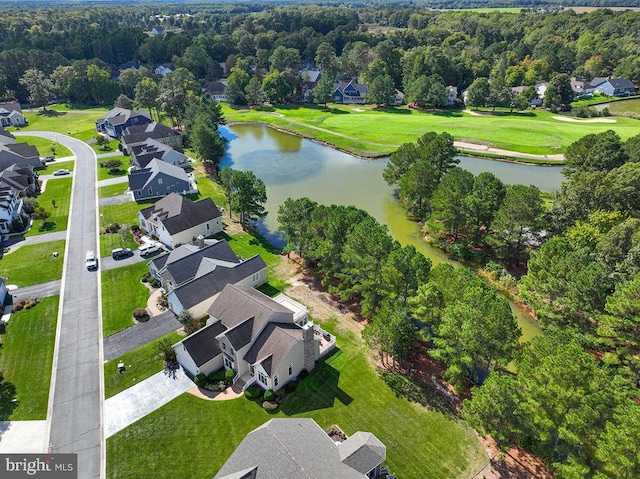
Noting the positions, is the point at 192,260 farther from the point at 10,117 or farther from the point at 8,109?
the point at 8,109

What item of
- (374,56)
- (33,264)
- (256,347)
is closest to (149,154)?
(33,264)

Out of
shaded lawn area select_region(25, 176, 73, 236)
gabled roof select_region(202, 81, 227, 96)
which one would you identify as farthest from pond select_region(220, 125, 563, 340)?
gabled roof select_region(202, 81, 227, 96)

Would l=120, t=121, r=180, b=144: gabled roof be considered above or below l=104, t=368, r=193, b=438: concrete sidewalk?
above

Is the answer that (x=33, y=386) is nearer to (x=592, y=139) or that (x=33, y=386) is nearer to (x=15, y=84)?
(x=592, y=139)

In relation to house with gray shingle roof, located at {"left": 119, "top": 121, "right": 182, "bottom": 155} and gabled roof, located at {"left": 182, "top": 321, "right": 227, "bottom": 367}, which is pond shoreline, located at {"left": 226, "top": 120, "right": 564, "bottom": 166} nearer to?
house with gray shingle roof, located at {"left": 119, "top": 121, "right": 182, "bottom": 155}

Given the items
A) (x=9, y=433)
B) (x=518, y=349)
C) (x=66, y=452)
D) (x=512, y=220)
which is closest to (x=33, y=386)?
(x=9, y=433)

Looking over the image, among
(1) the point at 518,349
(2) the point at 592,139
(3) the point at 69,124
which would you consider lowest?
(3) the point at 69,124

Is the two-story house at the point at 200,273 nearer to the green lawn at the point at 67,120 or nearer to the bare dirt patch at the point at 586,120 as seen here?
the green lawn at the point at 67,120
